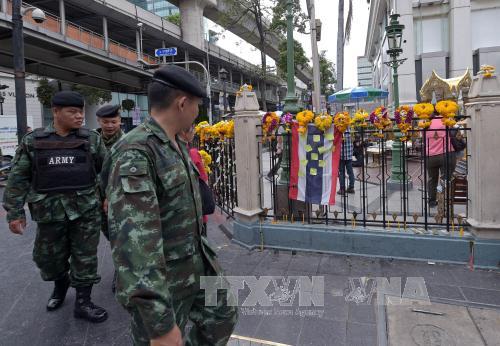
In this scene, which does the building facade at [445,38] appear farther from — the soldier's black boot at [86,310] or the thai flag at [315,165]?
the soldier's black boot at [86,310]

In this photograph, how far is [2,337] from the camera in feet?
9.98

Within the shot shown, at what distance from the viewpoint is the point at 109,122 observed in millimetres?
4016

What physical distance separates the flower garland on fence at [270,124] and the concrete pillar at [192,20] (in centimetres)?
3119

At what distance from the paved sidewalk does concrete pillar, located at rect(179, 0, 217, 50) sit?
31.6m

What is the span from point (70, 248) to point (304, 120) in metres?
3.02

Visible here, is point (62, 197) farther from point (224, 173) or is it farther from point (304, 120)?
point (224, 173)

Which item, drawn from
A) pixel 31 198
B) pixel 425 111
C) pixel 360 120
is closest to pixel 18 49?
pixel 31 198

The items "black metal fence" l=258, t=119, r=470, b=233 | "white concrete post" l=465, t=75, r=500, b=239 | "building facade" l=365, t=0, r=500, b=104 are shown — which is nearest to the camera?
"white concrete post" l=465, t=75, r=500, b=239

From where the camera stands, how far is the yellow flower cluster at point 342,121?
15.0ft

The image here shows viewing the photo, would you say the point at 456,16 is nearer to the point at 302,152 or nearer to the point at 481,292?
the point at 302,152

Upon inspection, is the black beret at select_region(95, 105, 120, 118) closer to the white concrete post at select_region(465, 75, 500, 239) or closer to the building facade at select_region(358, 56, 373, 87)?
the white concrete post at select_region(465, 75, 500, 239)

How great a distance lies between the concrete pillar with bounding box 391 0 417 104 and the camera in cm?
1596

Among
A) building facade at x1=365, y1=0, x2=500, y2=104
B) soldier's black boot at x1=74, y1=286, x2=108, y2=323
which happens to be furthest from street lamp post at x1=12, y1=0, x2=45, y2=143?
building facade at x1=365, y1=0, x2=500, y2=104

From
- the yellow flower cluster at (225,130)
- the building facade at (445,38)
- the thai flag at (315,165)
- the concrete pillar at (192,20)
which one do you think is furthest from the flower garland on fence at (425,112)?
the concrete pillar at (192,20)
